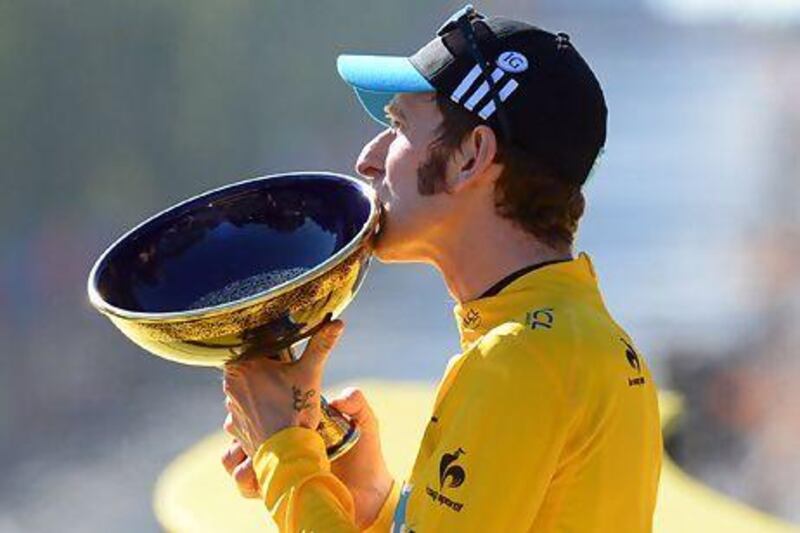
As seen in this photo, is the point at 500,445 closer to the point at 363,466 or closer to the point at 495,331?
the point at 495,331

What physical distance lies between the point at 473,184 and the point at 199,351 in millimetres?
252

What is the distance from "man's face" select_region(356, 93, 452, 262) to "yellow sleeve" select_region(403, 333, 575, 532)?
0.45ft

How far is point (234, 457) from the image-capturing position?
1.20 metres

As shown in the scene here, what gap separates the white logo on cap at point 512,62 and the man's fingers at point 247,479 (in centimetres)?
38

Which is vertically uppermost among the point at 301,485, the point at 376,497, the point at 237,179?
the point at 301,485

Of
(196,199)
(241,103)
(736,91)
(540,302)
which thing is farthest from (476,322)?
(736,91)

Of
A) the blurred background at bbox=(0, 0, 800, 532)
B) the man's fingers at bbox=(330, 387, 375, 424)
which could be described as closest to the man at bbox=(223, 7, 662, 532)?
the man's fingers at bbox=(330, 387, 375, 424)

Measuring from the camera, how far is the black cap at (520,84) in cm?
105

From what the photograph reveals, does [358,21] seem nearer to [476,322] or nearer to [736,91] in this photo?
[736,91]

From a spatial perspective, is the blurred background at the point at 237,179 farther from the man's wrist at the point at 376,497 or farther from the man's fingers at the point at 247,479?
the man's fingers at the point at 247,479

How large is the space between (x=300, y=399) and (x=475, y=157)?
9.1 inches

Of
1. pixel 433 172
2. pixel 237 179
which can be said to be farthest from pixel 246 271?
pixel 237 179

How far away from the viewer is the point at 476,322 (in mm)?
1067

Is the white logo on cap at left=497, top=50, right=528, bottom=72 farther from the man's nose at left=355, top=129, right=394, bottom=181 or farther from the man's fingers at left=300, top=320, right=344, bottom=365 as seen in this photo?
the man's fingers at left=300, top=320, right=344, bottom=365
